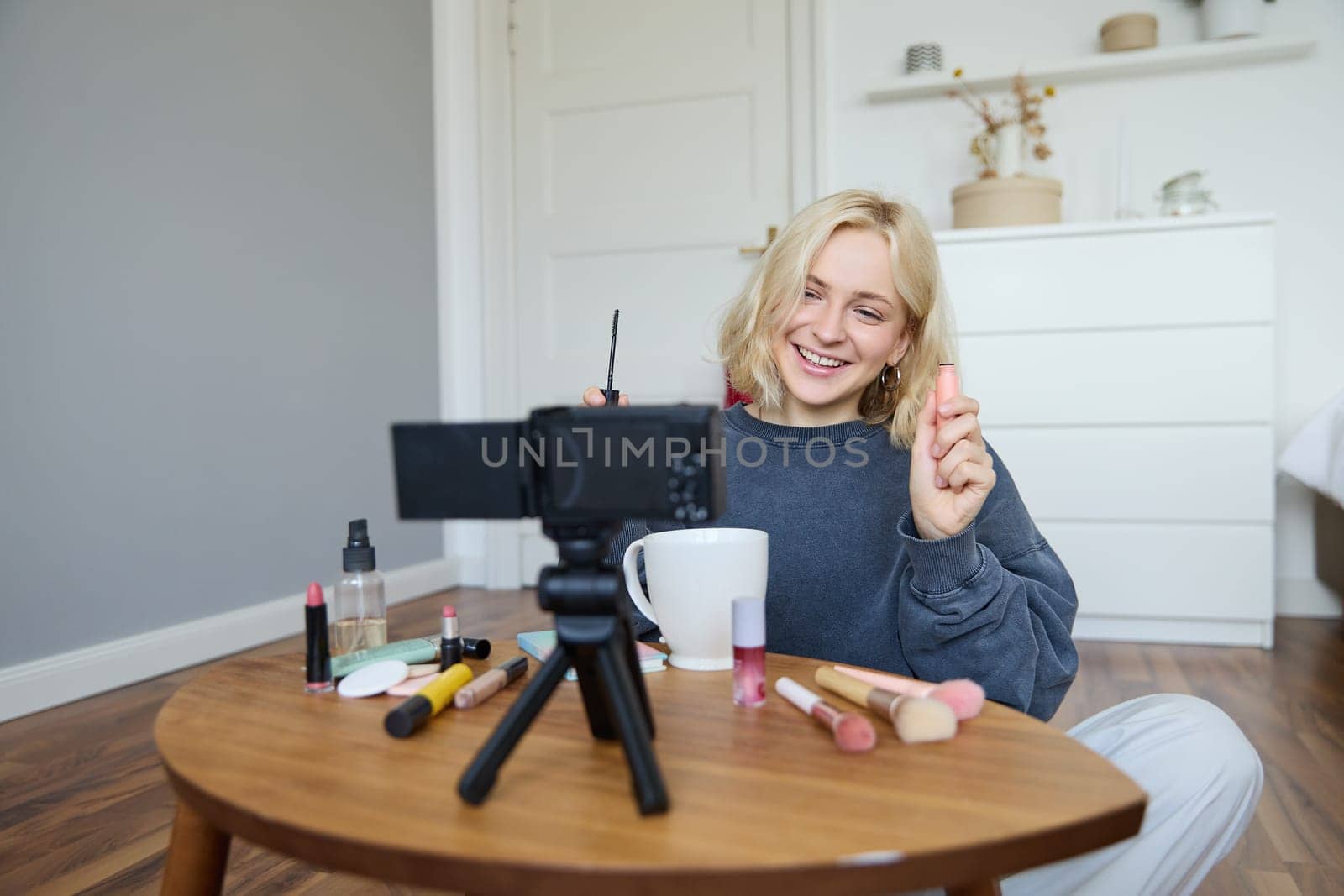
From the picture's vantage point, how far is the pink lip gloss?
65 centimetres

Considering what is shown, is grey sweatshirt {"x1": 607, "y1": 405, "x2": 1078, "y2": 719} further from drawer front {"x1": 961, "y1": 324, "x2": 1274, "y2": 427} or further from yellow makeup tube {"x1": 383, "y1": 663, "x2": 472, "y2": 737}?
drawer front {"x1": 961, "y1": 324, "x2": 1274, "y2": 427}

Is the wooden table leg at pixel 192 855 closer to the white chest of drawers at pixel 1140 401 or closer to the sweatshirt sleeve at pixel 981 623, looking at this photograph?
the sweatshirt sleeve at pixel 981 623

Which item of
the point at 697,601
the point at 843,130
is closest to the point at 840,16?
the point at 843,130

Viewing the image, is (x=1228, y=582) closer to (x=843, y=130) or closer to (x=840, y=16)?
(x=843, y=130)

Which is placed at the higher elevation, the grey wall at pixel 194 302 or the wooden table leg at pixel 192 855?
the grey wall at pixel 194 302

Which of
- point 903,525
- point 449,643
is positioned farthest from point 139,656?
point 903,525

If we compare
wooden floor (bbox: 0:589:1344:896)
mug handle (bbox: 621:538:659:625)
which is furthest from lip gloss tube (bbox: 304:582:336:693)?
wooden floor (bbox: 0:589:1344:896)

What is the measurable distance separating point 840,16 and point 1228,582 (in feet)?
6.88

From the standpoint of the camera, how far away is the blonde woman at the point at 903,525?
2.55 ft

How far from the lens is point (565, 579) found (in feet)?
1.65

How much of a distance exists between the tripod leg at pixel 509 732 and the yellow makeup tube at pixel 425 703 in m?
0.11

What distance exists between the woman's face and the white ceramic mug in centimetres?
42

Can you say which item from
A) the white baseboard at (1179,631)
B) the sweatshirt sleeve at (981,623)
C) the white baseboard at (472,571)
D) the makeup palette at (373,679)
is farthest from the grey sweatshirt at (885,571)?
the white baseboard at (472,571)

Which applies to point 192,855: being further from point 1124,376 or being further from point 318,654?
point 1124,376
